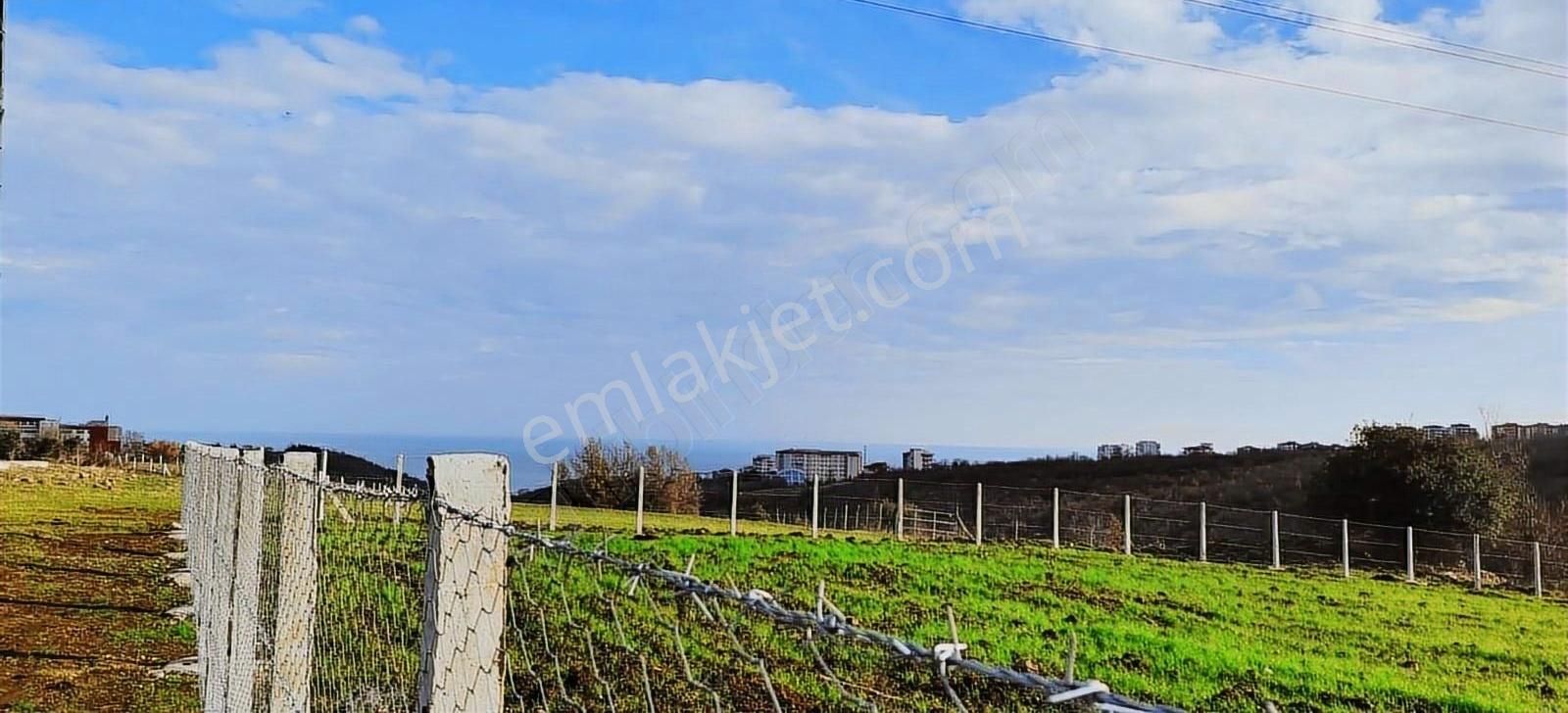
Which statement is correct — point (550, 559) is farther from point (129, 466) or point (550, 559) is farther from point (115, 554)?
point (129, 466)

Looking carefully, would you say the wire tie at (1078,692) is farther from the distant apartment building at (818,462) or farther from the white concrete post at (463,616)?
the distant apartment building at (818,462)

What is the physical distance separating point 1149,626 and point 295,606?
26.9 ft

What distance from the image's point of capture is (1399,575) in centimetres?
1950

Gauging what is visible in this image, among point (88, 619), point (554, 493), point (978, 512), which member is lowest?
point (88, 619)

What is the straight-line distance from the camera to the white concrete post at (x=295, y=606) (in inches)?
140

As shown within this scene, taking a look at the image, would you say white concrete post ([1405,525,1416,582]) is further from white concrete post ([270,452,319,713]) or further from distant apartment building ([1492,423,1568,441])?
white concrete post ([270,452,319,713])

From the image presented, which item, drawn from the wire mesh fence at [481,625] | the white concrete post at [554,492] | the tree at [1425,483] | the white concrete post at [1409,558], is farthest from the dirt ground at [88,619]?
the tree at [1425,483]

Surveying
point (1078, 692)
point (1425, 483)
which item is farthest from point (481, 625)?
point (1425, 483)

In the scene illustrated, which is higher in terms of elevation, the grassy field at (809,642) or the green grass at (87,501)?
the green grass at (87,501)

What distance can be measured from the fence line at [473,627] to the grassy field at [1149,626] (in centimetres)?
9

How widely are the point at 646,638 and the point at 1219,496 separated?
26430mm

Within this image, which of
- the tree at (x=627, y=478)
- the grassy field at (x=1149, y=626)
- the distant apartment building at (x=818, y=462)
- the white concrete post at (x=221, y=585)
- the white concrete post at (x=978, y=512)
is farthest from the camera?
the distant apartment building at (x=818, y=462)

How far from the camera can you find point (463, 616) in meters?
1.91

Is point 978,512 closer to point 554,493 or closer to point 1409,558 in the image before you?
point 1409,558
